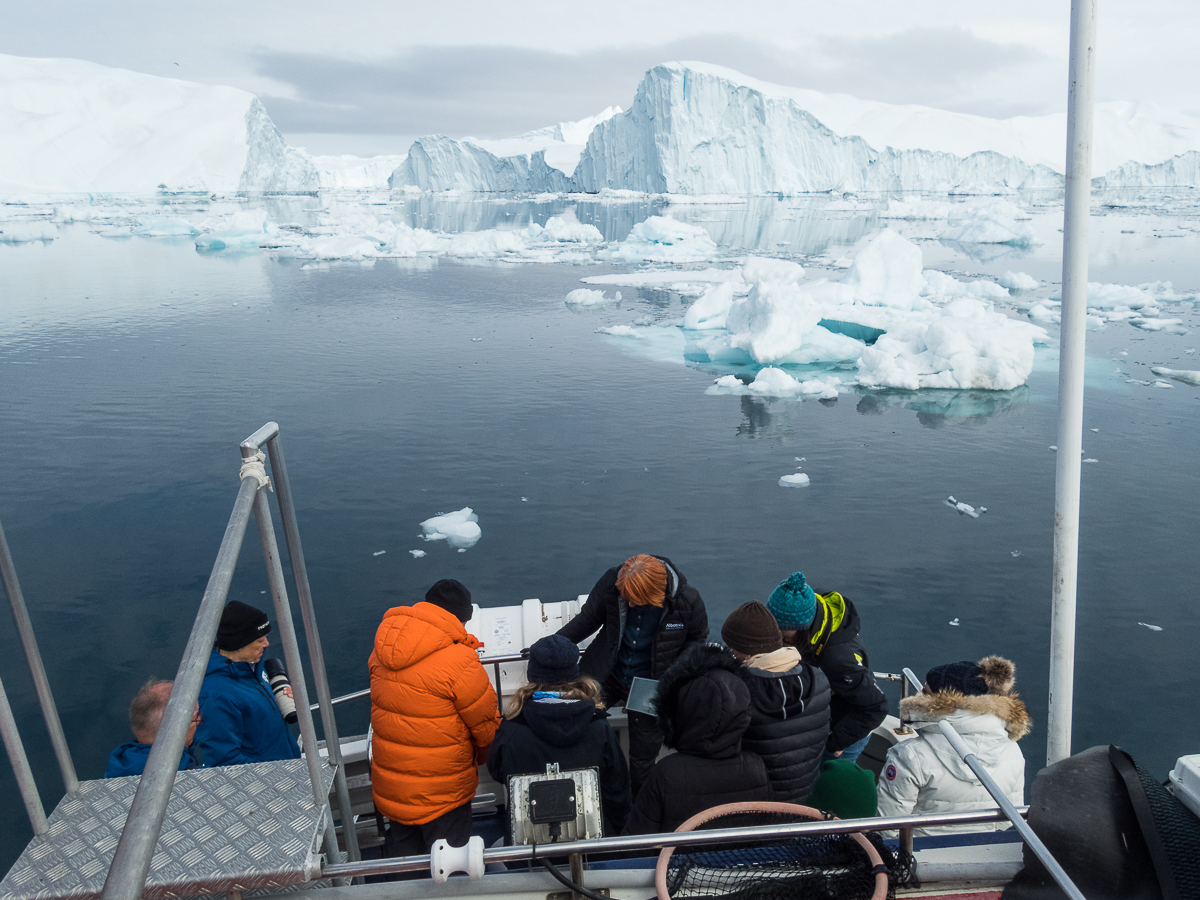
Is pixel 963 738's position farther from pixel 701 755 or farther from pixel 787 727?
pixel 701 755

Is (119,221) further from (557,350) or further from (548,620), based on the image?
(548,620)

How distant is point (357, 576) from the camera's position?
315 inches

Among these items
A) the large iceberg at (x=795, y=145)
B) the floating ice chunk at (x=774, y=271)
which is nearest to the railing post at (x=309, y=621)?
the floating ice chunk at (x=774, y=271)

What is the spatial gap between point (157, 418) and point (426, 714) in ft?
38.5

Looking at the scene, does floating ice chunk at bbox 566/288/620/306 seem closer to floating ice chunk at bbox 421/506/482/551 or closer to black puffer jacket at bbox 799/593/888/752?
floating ice chunk at bbox 421/506/482/551

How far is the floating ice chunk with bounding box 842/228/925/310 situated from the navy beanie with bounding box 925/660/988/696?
59.3 feet

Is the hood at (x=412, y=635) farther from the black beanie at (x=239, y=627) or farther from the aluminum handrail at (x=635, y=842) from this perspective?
the aluminum handrail at (x=635, y=842)

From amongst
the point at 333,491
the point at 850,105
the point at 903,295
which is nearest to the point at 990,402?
the point at 903,295

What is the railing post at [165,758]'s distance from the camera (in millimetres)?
1063

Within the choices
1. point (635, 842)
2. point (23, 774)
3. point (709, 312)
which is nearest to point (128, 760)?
point (23, 774)

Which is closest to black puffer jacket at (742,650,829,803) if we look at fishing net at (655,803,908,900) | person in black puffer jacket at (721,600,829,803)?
person in black puffer jacket at (721,600,829,803)

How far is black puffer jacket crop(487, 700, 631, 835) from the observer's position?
2273 millimetres

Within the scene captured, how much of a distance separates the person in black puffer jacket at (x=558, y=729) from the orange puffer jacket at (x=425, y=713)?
193mm

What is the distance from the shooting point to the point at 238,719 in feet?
8.86
